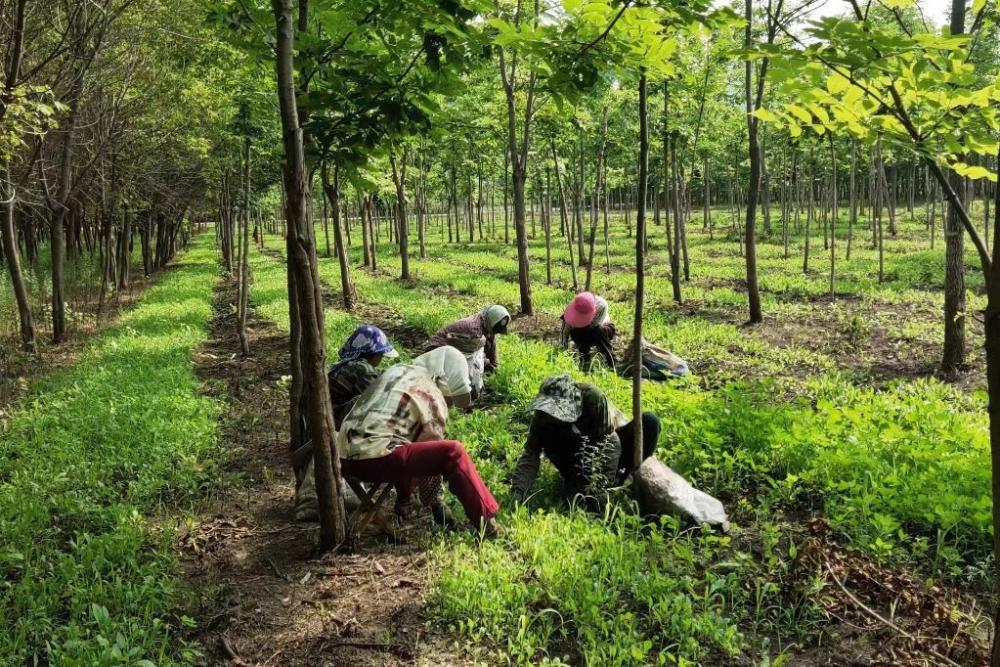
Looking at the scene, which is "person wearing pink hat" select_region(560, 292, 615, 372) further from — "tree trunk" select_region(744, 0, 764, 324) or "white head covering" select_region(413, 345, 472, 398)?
"tree trunk" select_region(744, 0, 764, 324)

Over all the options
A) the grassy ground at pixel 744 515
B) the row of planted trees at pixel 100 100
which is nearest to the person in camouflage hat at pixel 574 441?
the grassy ground at pixel 744 515

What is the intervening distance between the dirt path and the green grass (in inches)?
9.1

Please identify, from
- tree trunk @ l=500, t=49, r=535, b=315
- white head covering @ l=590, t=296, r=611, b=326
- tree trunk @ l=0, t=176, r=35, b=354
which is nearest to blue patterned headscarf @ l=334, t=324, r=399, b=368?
white head covering @ l=590, t=296, r=611, b=326

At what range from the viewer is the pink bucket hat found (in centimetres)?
749

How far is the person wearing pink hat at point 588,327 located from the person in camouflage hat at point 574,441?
2875 millimetres

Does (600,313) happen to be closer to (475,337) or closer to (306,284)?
(475,337)

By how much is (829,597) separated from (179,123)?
13558 mm

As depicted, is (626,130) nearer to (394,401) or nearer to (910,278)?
(910,278)

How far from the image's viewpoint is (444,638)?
3.35 m

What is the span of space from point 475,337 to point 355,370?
259 cm

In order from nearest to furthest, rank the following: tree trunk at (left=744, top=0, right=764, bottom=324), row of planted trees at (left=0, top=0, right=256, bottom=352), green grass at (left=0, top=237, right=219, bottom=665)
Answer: green grass at (left=0, top=237, right=219, bottom=665)
row of planted trees at (left=0, top=0, right=256, bottom=352)
tree trunk at (left=744, top=0, right=764, bottom=324)

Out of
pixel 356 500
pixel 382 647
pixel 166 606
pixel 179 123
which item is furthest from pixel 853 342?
pixel 179 123

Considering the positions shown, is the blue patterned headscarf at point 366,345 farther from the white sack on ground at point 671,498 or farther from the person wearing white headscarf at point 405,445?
the white sack on ground at point 671,498

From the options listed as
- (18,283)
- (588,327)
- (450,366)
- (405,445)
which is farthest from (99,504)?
(18,283)
